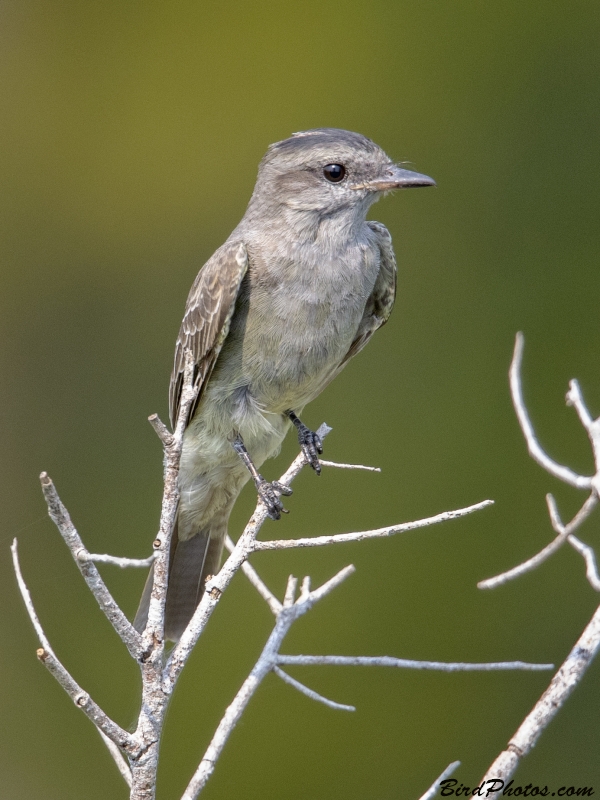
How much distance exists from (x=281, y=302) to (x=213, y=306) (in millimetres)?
258

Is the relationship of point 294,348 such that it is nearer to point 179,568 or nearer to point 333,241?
point 333,241

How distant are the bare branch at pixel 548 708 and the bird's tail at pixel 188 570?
2.21m

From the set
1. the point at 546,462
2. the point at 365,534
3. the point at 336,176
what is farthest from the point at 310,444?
the point at 546,462

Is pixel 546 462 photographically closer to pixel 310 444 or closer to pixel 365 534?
pixel 365 534

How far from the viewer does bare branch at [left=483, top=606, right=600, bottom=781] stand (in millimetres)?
1864

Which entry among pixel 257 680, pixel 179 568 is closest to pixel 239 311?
pixel 179 568

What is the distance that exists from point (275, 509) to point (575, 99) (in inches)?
130

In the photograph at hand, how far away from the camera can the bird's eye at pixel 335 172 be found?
12.5ft

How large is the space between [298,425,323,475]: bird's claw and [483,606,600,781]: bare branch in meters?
2.09

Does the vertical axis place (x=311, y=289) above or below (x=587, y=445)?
above

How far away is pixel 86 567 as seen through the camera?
6.82 ft

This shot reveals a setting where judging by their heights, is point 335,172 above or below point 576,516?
above

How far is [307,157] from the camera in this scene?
3877 millimetres

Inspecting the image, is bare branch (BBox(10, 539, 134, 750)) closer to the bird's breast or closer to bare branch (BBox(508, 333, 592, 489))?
bare branch (BBox(508, 333, 592, 489))
